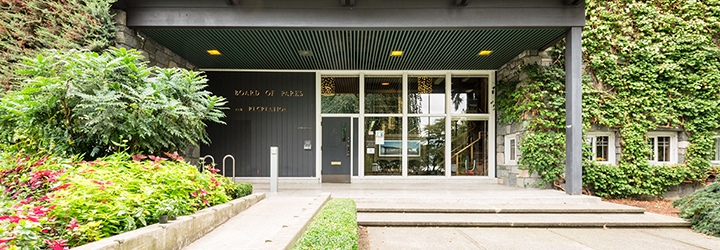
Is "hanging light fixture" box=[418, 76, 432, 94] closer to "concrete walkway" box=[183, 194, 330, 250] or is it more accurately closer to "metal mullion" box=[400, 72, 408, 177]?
"metal mullion" box=[400, 72, 408, 177]

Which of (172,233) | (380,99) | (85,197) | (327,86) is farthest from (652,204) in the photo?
(85,197)

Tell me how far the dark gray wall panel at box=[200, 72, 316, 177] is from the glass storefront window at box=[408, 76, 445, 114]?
2.46m

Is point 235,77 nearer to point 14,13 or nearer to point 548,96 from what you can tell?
point 14,13

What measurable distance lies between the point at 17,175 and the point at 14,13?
11.8 feet

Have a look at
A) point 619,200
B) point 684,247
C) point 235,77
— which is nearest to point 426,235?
point 684,247

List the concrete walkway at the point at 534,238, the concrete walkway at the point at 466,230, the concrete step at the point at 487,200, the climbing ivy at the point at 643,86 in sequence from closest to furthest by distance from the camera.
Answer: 1. the concrete walkway at the point at 466,230
2. the concrete walkway at the point at 534,238
3. the concrete step at the point at 487,200
4. the climbing ivy at the point at 643,86

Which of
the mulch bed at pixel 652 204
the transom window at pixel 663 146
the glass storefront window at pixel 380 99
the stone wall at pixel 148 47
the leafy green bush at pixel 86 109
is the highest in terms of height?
the stone wall at pixel 148 47

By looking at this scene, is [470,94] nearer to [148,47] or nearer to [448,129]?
[448,129]

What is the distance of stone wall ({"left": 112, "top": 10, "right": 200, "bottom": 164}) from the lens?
17.2 ft

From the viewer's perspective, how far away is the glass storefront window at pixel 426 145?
8336 mm

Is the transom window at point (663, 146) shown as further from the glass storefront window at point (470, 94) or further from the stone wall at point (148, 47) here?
the stone wall at point (148, 47)

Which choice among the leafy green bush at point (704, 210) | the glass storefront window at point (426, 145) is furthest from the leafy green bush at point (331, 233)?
the glass storefront window at point (426, 145)

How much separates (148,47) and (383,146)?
5294 millimetres

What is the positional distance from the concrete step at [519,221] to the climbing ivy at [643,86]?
7.07 ft
